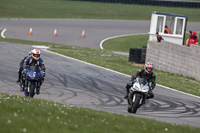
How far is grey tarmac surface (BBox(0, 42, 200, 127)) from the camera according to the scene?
13203 mm

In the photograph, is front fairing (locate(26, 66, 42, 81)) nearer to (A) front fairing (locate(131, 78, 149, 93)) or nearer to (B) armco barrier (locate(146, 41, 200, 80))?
(A) front fairing (locate(131, 78, 149, 93))

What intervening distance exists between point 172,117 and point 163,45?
41.5 ft

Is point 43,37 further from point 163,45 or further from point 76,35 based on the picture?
point 163,45

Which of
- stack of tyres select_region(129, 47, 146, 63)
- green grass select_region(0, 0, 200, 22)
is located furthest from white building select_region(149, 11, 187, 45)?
green grass select_region(0, 0, 200, 22)

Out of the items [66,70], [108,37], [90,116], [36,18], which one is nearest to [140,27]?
[108,37]

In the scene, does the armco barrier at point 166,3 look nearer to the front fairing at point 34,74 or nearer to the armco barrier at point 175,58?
the armco barrier at point 175,58

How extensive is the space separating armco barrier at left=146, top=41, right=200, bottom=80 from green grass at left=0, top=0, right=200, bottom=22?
922 inches

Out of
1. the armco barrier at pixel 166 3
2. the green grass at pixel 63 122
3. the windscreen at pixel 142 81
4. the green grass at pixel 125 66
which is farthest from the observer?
the armco barrier at pixel 166 3

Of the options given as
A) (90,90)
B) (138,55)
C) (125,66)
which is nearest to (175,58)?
(138,55)

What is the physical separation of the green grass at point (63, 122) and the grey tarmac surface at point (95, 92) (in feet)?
9.93

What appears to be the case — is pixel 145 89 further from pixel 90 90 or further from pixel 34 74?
pixel 90 90

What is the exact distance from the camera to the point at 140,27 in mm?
44719

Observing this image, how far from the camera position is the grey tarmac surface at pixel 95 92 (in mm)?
13203

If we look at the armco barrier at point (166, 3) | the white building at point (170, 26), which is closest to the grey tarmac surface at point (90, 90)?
the white building at point (170, 26)
